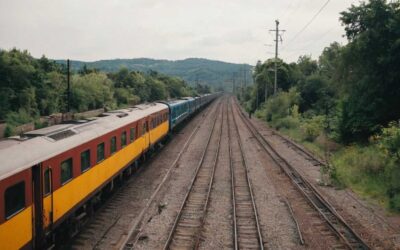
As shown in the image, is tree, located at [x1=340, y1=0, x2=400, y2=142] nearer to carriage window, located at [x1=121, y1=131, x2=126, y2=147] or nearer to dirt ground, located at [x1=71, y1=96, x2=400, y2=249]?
dirt ground, located at [x1=71, y1=96, x2=400, y2=249]

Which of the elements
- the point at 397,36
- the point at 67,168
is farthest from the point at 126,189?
the point at 397,36

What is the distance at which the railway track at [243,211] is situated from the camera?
12.1m

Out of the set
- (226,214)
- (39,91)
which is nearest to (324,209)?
(226,214)

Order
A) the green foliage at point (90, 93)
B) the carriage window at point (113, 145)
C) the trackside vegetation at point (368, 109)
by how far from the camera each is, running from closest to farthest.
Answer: the carriage window at point (113, 145) → the trackside vegetation at point (368, 109) → the green foliage at point (90, 93)

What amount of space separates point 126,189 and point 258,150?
12863 mm

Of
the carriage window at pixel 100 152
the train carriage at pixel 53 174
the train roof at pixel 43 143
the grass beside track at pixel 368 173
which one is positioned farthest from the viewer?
the grass beside track at pixel 368 173

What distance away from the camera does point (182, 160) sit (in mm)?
24469

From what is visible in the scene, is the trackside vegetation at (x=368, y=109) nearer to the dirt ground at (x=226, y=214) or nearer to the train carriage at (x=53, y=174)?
the dirt ground at (x=226, y=214)

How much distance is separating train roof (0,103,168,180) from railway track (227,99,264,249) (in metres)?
5.25

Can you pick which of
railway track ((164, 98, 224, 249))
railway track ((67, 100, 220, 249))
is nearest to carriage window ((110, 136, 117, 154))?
railway track ((67, 100, 220, 249))

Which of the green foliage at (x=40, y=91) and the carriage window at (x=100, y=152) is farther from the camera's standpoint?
the green foliage at (x=40, y=91)

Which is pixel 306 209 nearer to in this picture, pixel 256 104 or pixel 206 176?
pixel 206 176

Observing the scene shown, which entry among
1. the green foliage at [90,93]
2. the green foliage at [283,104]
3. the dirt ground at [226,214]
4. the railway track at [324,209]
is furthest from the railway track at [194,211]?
the green foliage at [90,93]

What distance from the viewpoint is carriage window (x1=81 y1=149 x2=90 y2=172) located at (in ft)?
41.1
